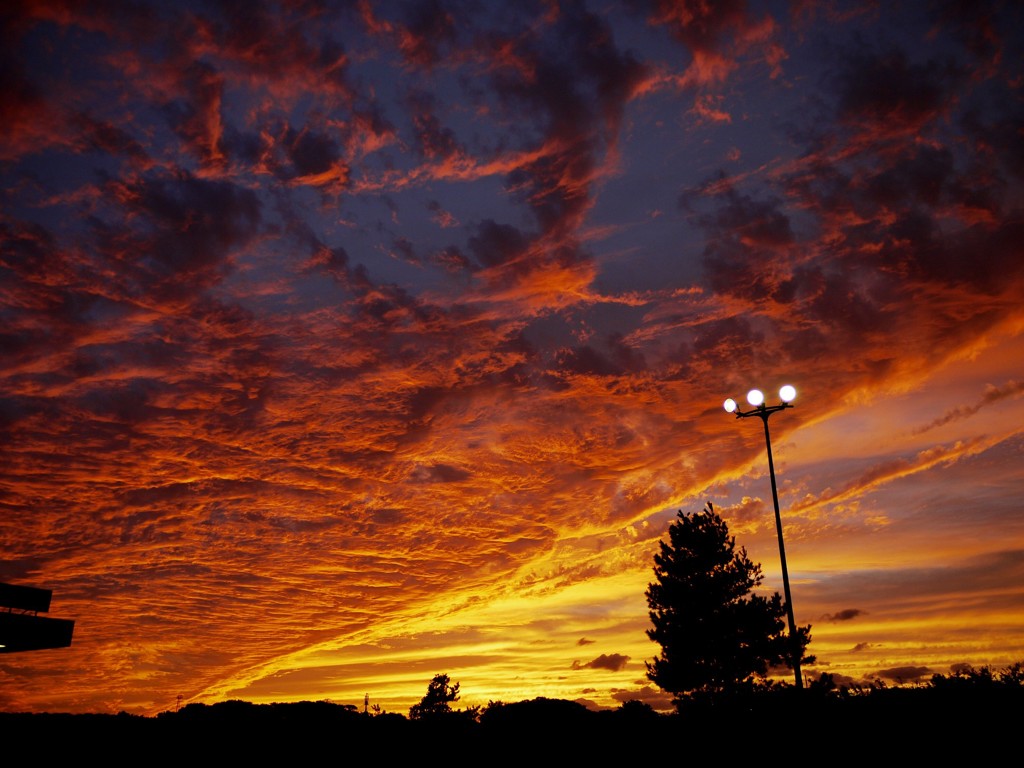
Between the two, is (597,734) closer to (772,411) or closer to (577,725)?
(577,725)

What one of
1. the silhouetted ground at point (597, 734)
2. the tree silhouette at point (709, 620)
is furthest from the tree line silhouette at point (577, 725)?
the tree silhouette at point (709, 620)

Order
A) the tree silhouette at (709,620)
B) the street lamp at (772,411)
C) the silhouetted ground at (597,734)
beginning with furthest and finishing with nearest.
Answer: the tree silhouette at (709,620)
the street lamp at (772,411)
the silhouetted ground at (597,734)

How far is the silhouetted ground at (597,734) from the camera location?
37.6ft

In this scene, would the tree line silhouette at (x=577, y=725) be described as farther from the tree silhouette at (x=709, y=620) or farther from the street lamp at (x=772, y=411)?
the tree silhouette at (x=709, y=620)

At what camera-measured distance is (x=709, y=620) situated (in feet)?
100

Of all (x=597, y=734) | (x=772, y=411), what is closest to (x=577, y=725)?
(x=597, y=734)

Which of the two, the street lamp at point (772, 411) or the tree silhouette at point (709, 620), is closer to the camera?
the street lamp at point (772, 411)

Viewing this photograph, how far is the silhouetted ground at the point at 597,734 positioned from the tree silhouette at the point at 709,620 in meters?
13.8

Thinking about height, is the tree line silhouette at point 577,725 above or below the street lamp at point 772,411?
below

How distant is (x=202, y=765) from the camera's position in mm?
12859

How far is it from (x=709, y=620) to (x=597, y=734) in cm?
1776

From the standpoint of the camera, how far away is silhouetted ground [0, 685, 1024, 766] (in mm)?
11453

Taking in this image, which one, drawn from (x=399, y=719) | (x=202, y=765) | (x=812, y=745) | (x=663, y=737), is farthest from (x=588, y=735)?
(x=202, y=765)

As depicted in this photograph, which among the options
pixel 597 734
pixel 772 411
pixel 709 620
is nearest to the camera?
pixel 597 734
